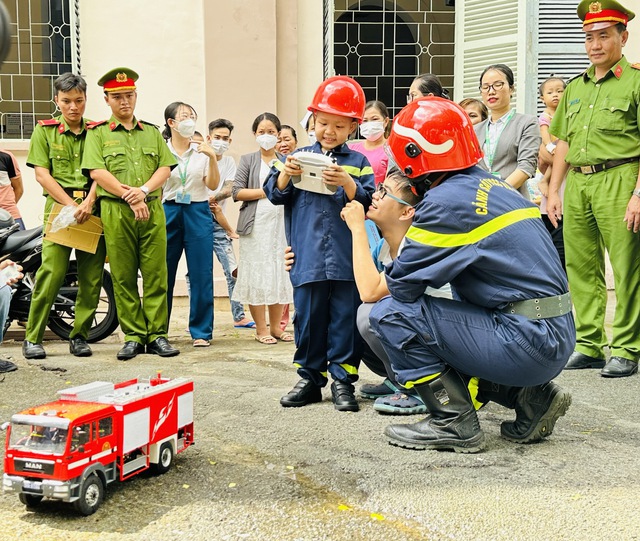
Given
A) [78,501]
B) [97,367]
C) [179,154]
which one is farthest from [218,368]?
[78,501]

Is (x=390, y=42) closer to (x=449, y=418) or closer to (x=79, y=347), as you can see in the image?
(x=79, y=347)

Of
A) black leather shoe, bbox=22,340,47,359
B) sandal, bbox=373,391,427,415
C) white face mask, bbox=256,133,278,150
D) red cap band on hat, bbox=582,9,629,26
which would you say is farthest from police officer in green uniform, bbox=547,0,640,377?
black leather shoe, bbox=22,340,47,359

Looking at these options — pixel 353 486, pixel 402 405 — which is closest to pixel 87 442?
pixel 353 486

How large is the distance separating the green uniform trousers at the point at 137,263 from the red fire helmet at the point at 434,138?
2892 mm

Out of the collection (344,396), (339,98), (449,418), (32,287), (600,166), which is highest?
(339,98)

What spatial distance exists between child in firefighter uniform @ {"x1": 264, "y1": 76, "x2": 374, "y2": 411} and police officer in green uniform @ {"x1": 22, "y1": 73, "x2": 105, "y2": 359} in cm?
215

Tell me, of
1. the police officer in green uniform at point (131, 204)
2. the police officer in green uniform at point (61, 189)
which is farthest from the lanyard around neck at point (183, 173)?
the police officer in green uniform at point (61, 189)

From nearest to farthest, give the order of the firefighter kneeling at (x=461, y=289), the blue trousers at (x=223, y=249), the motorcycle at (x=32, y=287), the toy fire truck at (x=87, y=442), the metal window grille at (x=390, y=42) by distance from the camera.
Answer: the toy fire truck at (x=87, y=442)
the firefighter kneeling at (x=461, y=289)
the motorcycle at (x=32, y=287)
the blue trousers at (x=223, y=249)
the metal window grille at (x=390, y=42)

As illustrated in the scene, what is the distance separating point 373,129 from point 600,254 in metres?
1.69

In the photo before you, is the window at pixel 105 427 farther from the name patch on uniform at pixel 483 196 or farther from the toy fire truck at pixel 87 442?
the name patch on uniform at pixel 483 196

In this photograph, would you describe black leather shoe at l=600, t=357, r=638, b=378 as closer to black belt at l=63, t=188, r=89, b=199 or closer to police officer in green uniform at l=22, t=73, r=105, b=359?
police officer in green uniform at l=22, t=73, r=105, b=359

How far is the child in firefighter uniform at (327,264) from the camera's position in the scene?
448cm

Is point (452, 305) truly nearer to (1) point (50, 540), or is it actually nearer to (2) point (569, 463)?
(2) point (569, 463)

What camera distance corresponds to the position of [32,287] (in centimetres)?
698
